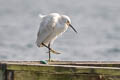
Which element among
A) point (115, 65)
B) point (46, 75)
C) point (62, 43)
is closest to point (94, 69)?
point (46, 75)

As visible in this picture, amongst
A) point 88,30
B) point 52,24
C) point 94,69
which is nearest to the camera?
point 94,69

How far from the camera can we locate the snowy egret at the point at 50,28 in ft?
45.6

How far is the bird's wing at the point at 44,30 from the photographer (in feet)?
45.4

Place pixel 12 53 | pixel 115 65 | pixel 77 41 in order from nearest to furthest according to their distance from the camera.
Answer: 1. pixel 115 65
2. pixel 12 53
3. pixel 77 41

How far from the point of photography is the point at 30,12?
6119cm

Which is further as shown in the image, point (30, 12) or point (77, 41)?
point (30, 12)

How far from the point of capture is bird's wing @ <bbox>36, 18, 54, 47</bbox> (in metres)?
13.9

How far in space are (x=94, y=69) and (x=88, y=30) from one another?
142ft

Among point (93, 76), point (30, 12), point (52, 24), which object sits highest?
point (30, 12)

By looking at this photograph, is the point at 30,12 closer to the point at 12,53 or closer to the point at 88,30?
the point at 88,30

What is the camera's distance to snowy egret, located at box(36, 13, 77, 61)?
13891 mm

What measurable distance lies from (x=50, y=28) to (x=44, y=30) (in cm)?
18

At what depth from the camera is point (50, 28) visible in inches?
559

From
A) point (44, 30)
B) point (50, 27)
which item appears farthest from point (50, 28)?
point (44, 30)
